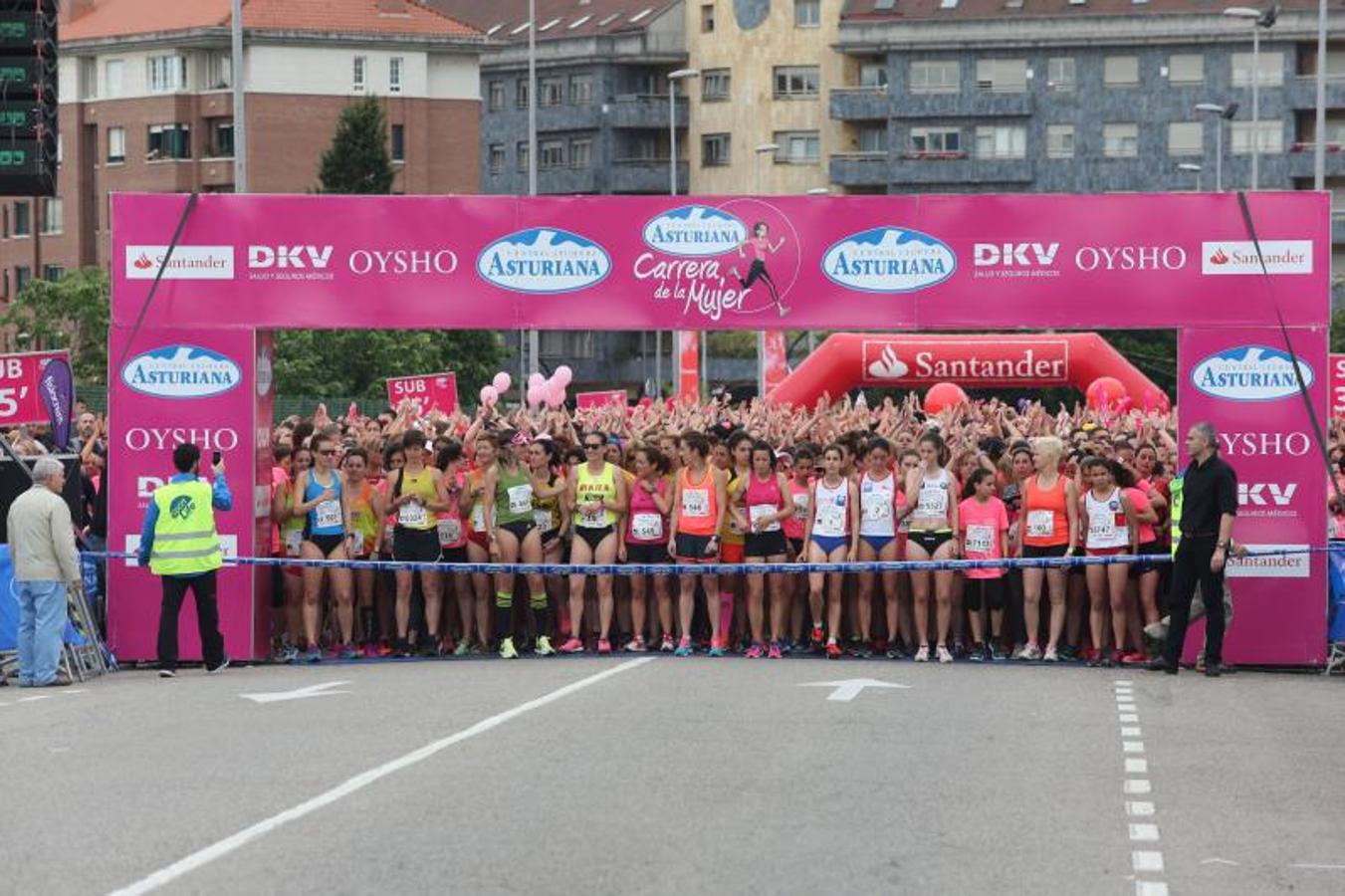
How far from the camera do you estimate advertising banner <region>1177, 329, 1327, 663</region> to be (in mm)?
22359

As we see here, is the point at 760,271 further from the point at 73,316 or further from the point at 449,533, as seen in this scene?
the point at 73,316

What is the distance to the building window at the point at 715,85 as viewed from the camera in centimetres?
11938

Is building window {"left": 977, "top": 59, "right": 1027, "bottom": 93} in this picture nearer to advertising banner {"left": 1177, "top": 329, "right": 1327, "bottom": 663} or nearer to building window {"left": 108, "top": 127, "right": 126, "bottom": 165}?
building window {"left": 108, "top": 127, "right": 126, "bottom": 165}

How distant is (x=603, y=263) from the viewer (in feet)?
75.0

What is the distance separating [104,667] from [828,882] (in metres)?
12.6

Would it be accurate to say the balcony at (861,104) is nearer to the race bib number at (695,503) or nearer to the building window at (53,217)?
the building window at (53,217)

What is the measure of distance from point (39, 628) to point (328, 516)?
288 centimetres

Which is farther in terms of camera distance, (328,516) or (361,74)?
(361,74)

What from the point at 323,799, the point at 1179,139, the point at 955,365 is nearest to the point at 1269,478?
the point at 323,799

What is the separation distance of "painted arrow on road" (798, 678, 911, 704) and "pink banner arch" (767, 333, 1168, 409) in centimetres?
2490

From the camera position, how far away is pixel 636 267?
74.9 ft

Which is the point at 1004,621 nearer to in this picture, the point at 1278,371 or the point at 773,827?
the point at 1278,371

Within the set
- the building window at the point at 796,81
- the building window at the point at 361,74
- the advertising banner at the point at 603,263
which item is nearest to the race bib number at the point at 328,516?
the advertising banner at the point at 603,263

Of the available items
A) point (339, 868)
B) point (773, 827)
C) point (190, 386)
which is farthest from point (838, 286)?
point (339, 868)
